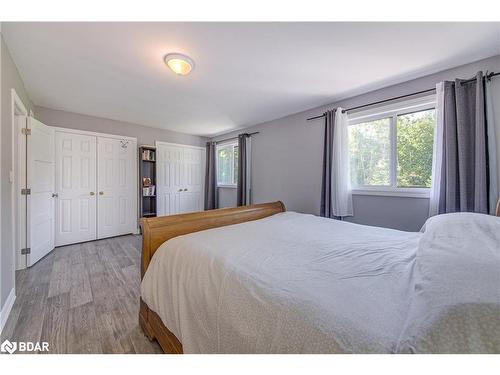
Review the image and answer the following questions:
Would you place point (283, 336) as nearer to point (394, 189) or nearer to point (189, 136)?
point (394, 189)

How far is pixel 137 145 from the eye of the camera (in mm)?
4016

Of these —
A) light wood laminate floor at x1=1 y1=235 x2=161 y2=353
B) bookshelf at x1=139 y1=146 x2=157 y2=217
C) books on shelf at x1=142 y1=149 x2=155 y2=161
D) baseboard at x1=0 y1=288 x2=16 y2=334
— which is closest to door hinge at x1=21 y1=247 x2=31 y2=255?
light wood laminate floor at x1=1 y1=235 x2=161 y2=353

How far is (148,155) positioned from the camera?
4109 millimetres

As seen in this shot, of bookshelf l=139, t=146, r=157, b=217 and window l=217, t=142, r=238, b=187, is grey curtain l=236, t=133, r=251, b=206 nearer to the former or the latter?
window l=217, t=142, r=238, b=187

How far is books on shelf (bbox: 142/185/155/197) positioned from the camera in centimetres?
405

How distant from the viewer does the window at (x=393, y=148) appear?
87.6 inches

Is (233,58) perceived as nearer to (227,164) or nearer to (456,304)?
(456,304)

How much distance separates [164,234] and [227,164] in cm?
343

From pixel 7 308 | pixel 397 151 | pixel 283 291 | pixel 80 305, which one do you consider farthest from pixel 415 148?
pixel 7 308

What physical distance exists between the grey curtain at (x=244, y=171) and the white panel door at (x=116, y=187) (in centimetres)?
205

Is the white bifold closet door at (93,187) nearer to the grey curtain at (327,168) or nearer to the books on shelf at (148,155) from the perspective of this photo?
the books on shelf at (148,155)

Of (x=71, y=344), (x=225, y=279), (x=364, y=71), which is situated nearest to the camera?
(x=225, y=279)

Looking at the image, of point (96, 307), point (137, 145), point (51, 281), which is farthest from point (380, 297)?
point (137, 145)
